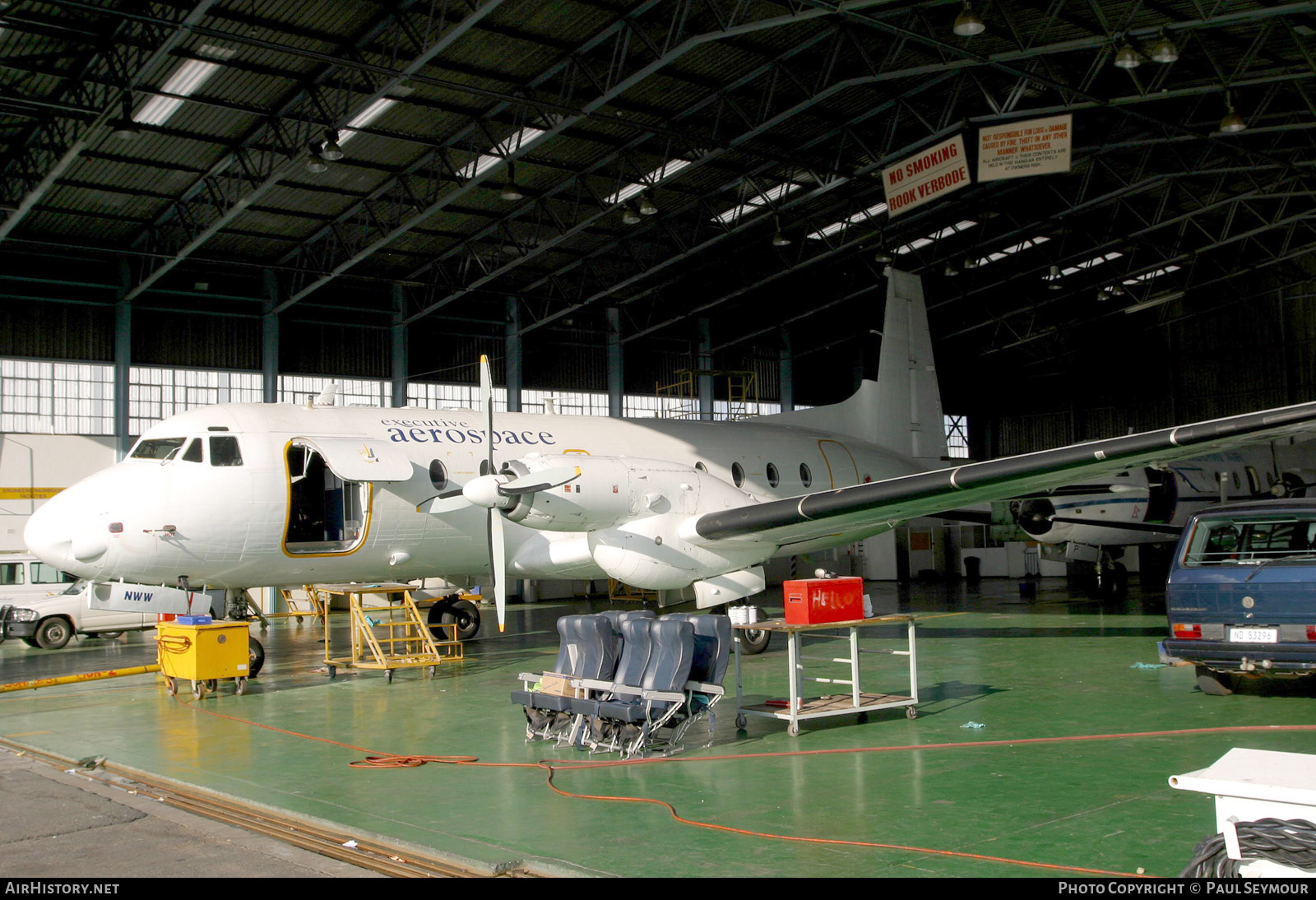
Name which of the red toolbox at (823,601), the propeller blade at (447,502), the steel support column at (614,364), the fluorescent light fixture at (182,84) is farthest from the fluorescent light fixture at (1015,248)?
the red toolbox at (823,601)

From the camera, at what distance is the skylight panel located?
2248 cm

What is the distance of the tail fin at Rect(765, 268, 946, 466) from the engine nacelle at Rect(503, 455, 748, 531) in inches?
336

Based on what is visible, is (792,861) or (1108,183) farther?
(1108,183)

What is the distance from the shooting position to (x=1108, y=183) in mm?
31984

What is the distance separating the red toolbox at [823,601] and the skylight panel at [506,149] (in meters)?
15.0

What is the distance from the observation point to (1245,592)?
9.45 m

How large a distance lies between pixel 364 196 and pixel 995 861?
24636 millimetres

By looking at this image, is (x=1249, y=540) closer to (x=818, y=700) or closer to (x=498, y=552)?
(x=818, y=700)

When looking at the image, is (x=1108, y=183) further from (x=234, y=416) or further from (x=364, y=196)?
(x=234, y=416)

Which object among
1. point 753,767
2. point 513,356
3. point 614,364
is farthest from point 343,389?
point 753,767

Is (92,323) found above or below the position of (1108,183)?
below

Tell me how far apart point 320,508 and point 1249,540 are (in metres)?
13.1

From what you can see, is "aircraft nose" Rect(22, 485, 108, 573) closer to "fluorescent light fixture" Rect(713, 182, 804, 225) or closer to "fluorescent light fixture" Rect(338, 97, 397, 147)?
"fluorescent light fixture" Rect(338, 97, 397, 147)

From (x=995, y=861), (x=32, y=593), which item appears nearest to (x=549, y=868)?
(x=995, y=861)
